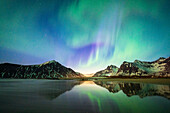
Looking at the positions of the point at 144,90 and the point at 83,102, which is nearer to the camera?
the point at 83,102

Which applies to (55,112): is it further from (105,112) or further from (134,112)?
(134,112)

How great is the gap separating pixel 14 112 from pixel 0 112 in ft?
4.53

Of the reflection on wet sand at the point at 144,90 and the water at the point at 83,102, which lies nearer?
the water at the point at 83,102

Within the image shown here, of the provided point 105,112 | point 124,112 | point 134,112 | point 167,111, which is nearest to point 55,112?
point 105,112

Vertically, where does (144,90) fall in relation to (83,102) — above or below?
below

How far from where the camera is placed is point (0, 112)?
10734 millimetres

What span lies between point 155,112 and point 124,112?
317 centimetres

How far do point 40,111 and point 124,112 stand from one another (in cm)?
868

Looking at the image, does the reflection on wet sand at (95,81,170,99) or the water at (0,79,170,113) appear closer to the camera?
the water at (0,79,170,113)

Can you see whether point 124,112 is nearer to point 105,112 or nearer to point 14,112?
point 105,112

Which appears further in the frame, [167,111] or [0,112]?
[167,111]

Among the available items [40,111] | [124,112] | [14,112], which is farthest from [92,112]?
[14,112]

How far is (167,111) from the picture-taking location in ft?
37.6

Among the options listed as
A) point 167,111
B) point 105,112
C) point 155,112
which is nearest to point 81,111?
point 105,112
